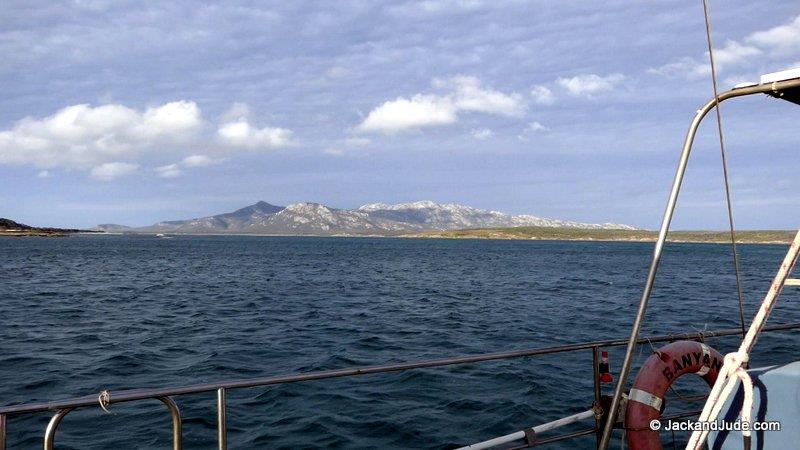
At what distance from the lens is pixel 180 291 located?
3722 cm

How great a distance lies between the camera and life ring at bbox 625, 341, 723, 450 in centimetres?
413

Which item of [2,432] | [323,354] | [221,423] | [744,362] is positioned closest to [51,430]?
[2,432]

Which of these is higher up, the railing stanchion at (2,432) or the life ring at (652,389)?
the railing stanchion at (2,432)

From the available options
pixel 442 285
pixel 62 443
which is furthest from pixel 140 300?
pixel 62 443

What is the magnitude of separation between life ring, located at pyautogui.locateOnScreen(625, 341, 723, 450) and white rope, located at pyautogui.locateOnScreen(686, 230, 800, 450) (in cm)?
78

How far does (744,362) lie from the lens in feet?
10.8

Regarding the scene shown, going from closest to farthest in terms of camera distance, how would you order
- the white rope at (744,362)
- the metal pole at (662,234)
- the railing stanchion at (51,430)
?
the railing stanchion at (51,430)
the white rope at (744,362)
the metal pole at (662,234)

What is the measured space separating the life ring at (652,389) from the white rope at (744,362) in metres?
0.78

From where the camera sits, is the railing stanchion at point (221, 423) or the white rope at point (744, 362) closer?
the white rope at point (744, 362)

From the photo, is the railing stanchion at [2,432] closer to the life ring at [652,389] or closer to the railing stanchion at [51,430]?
the railing stanchion at [51,430]

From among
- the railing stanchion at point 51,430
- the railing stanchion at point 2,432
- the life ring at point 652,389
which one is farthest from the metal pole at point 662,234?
the railing stanchion at point 2,432

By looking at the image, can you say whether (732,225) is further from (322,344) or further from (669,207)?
(322,344)

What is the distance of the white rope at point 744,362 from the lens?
317cm

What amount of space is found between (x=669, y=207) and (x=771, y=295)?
923 millimetres
